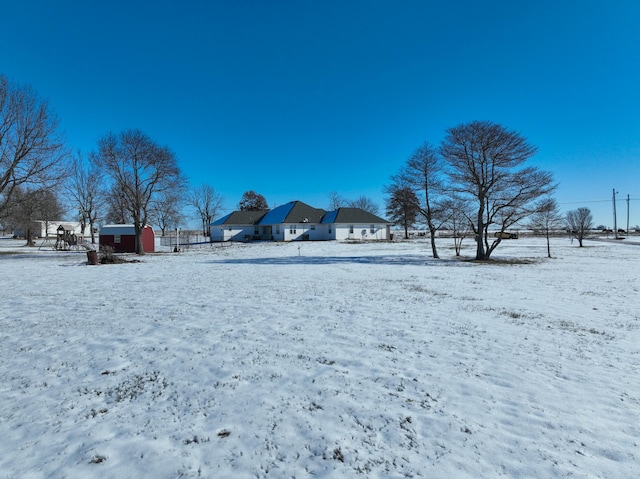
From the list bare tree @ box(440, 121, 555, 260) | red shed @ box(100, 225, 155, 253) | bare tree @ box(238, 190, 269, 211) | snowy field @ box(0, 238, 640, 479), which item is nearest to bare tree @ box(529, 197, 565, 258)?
bare tree @ box(440, 121, 555, 260)

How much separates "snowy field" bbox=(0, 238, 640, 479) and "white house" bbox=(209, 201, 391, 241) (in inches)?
1641

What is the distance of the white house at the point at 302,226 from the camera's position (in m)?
49.7

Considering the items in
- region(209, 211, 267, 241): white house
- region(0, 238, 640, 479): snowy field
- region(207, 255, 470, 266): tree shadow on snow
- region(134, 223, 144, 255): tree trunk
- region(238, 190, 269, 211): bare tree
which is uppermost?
region(238, 190, 269, 211): bare tree

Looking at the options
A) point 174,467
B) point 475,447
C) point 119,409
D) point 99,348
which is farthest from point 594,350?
point 99,348

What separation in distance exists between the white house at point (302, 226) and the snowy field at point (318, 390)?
41.7m

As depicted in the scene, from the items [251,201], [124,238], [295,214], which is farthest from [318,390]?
[251,201]

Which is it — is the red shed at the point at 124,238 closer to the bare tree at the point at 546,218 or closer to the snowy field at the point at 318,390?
the snowy field at the point at 318,390

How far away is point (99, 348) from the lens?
205 inches

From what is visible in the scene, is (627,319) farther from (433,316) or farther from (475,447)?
(475,447)

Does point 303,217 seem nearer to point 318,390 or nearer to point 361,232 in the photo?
point 361,232

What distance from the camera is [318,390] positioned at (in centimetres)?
387

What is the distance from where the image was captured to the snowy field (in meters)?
2.72

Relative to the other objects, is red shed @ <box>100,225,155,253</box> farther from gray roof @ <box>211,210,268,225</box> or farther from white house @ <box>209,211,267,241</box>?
gray roof @ <box>211,210,268,225</box>

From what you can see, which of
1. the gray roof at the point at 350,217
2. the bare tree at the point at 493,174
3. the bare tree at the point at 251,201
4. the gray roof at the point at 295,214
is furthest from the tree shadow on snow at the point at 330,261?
the bare tree at the point at 251,201
